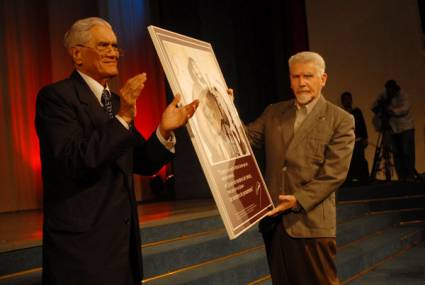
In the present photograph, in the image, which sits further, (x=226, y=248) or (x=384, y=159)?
(x=384, y=159)

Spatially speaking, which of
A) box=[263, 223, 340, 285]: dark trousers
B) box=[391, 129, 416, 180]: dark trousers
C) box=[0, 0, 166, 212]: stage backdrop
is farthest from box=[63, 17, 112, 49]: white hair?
box=[391, 129, 416, 180]: dark trousers

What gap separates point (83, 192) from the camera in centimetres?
149

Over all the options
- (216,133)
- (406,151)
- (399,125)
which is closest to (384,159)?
(406,151)

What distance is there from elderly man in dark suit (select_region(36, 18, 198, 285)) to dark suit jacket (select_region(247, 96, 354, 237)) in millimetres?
673

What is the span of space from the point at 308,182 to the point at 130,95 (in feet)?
3.08

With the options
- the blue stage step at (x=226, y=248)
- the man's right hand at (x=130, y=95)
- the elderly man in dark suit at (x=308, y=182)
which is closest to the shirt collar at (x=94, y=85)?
the man's right hand at (x=130, y=95)

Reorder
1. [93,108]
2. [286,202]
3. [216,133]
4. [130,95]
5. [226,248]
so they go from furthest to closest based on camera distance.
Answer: [226,248]
[286,202]
[216,133]
[93,108]
[130,95]

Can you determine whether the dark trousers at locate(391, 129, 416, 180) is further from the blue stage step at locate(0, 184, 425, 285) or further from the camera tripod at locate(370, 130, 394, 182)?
the blue stage step at locate(0, 184, 425, 285)

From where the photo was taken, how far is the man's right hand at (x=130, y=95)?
1464mm

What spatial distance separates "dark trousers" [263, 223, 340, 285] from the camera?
208 centimetres

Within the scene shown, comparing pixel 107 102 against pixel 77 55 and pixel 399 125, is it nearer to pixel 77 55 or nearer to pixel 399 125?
pixel 77 55

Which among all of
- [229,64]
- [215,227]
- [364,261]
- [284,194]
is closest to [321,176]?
[284,194]

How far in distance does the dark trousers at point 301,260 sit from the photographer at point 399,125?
241 inches

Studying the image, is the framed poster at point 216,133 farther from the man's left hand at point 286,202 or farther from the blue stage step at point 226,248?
the blue stage step at point 226,248
